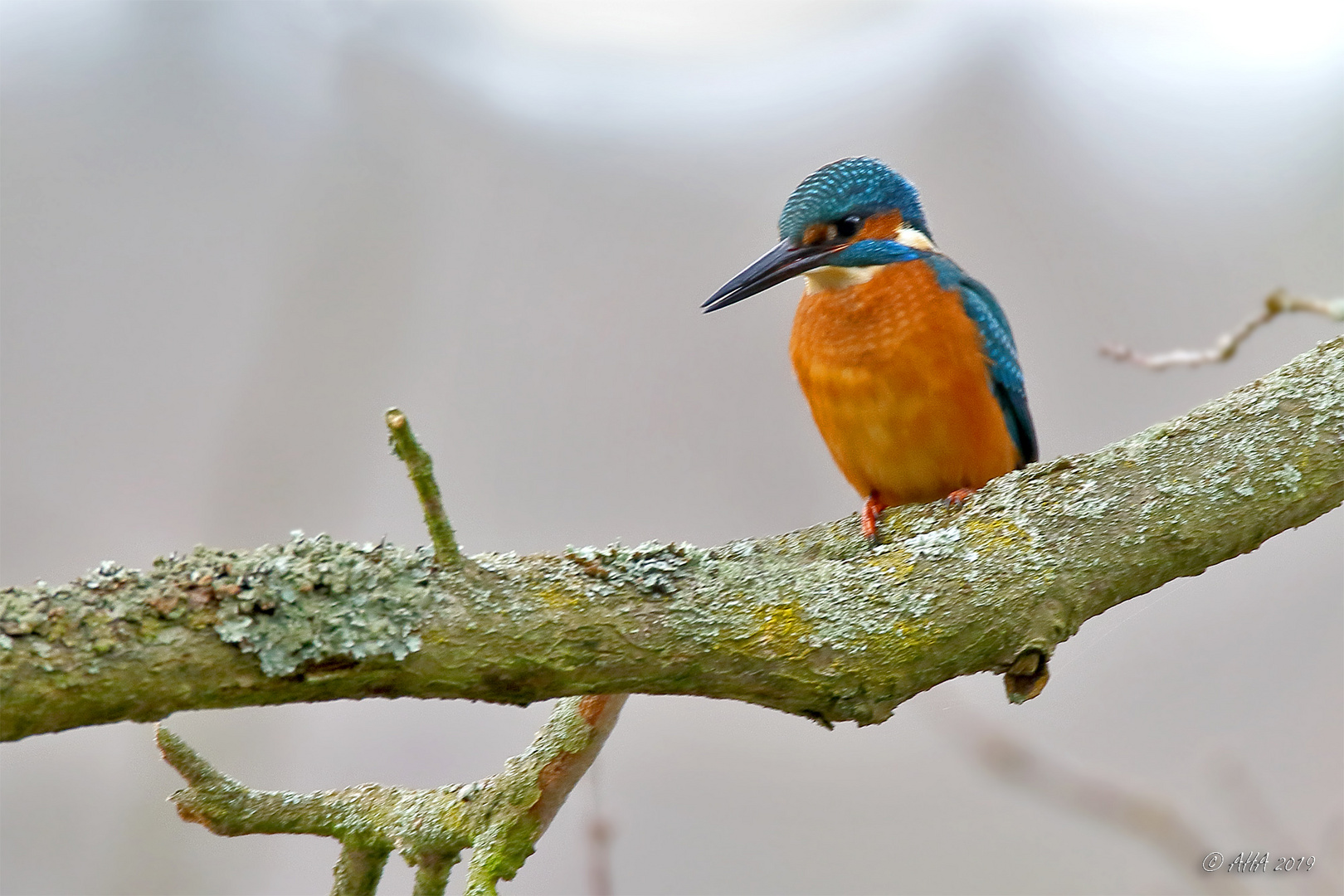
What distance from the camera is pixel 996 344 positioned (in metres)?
1.76

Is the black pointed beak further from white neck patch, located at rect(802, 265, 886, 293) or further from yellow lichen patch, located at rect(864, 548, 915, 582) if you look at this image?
yellow lichen patch, located at rect(864, 548, 915, 582)

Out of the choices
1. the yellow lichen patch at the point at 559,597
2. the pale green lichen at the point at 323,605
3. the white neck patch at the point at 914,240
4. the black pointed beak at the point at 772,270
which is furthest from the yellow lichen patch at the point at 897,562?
the white neck patch at the point at 914,240

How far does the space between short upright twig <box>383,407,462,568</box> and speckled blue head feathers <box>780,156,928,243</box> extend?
3.36ft

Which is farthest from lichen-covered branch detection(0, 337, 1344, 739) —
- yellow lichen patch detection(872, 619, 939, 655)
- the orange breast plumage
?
the orange breast plumage

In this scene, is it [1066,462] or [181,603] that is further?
[1066,462]

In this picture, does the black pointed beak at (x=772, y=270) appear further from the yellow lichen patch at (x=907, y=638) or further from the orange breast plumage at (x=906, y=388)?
the yellow lichen patch at (x=907, y=638)

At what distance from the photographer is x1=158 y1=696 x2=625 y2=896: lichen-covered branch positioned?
3.54 feet

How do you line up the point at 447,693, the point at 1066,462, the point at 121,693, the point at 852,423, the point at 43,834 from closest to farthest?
Result: the point at 121,693 < the point at 447,693 < the point at 1066,462 < the point at 852,423 < the point at 43,834

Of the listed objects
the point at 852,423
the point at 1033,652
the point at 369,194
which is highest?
the point at 369,194

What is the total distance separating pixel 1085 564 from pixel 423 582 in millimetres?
598

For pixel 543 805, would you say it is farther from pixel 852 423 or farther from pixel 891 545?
pixel 852 423

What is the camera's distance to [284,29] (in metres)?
2.92

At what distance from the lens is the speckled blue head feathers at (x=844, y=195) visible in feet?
5.63

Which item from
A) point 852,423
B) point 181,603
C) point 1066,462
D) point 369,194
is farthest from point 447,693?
point 369,194
